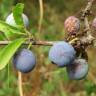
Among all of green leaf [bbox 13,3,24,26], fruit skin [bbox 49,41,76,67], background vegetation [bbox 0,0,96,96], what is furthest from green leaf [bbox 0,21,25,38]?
background vegetation [bbox 0,0,96,96]

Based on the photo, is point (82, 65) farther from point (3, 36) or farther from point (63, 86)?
point (63, 86)

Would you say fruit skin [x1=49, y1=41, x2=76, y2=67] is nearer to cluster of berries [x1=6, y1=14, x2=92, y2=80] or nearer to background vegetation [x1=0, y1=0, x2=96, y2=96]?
cluster of berries [x1=6, y1=14, x2=92, y2=80]

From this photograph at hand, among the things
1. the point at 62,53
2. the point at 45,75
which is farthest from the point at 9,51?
the point at 45,75

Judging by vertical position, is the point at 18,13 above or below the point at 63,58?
Result: above

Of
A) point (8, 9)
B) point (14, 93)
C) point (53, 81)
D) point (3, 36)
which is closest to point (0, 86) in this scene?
point (14, 93)

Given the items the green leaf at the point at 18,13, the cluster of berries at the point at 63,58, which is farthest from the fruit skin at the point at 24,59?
the green leaf at the point at 18,13

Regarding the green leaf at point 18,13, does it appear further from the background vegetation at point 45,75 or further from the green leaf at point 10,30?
the background vegetation at point 45,75

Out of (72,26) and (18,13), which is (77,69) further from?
(18,13)
